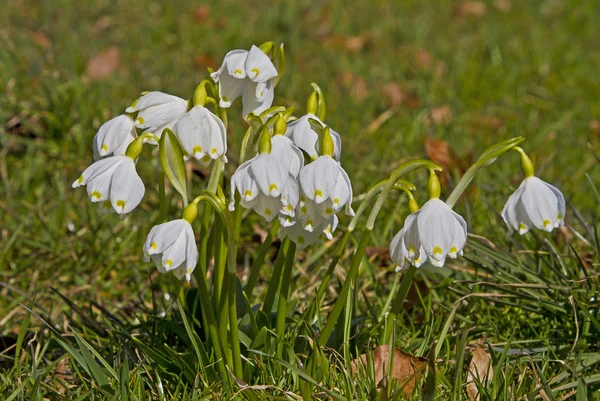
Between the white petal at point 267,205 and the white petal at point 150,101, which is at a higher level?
Answer: the white petal at point 150,101

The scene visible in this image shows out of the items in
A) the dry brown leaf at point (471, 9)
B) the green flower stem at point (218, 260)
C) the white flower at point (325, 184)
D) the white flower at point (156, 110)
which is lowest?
the dry brown leaf at point (471, 9)

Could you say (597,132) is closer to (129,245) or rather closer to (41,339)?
(129,245)

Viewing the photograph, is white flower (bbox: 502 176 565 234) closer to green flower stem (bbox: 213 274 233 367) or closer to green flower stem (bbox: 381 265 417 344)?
green flower stem (bbox: 381 265 417 344)

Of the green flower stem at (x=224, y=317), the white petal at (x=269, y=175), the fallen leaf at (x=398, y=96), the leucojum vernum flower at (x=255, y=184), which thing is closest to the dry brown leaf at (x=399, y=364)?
the leucojum vernum flower at (x=255, y=184)

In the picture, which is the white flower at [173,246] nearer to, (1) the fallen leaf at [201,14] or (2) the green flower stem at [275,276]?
(2) the green flower stem at [275,276]

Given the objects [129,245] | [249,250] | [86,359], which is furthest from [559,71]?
[86,359]

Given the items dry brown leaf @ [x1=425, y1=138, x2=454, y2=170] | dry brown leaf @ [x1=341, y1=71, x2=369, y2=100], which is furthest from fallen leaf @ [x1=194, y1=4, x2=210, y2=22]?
dry brown leaf @ [x1=425, y1=138, x2=454, y2=170]

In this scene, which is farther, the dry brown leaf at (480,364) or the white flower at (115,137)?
the dry brown leaf at (480,364)
